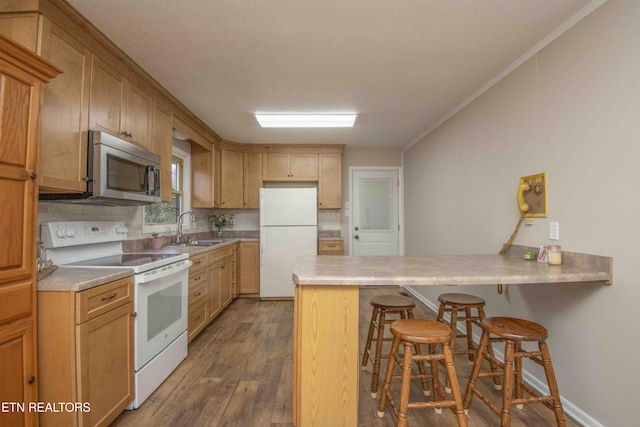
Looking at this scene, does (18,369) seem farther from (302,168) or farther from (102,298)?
(302,168)

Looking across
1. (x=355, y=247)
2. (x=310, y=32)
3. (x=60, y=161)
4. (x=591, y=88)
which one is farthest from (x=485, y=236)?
(x=60, y=161)

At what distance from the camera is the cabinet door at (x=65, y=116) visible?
155cm

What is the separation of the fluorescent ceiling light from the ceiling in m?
0.21

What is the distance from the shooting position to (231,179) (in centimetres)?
450

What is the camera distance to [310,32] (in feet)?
6.01

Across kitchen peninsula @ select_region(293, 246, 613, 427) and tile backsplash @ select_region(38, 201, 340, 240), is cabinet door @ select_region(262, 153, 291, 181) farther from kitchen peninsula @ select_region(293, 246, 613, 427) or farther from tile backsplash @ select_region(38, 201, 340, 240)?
kitchen peninsula @ select_region(293, 246, 613, 427)

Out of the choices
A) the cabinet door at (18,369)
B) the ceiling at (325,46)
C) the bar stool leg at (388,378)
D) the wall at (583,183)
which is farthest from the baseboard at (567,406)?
the cabinet door at (18,369)

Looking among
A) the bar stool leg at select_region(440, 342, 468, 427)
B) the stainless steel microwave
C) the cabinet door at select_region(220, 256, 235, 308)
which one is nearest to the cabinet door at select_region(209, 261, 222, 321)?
the cabinet door at select_region(220, 256, 235, 308)

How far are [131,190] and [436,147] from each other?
10.8 feet

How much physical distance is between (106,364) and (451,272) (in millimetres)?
1903

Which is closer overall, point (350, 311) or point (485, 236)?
point (350, 311)

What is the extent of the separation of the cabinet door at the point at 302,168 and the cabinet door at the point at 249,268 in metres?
1.23

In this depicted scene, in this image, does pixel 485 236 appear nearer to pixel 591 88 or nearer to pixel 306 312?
pixel 591 88

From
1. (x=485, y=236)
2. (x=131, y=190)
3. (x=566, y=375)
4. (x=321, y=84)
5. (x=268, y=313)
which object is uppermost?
(x=321, y=84)
